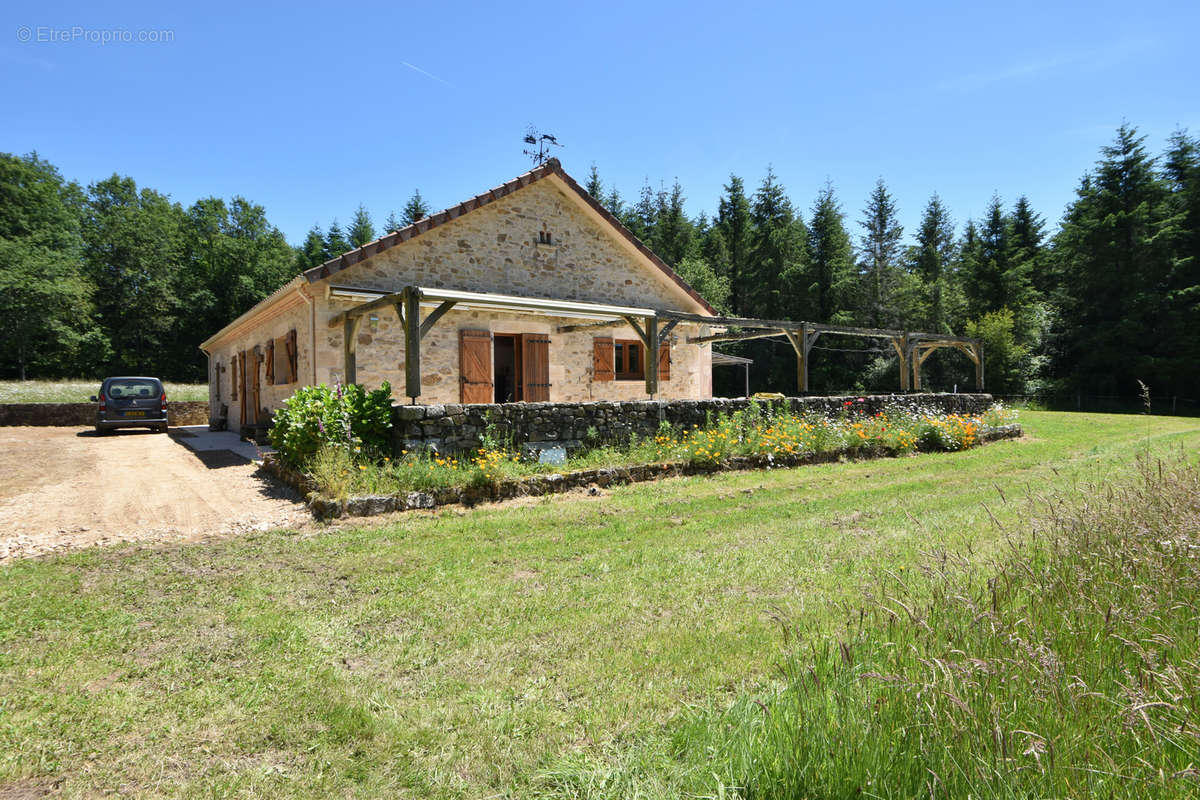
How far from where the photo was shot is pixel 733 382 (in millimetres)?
38781

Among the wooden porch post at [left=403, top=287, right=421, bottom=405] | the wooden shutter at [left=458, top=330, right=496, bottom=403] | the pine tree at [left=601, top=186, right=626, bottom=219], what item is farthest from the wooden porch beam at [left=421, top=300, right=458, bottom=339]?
the pine tree at [left=601, top=186, right=626, bottom=219]

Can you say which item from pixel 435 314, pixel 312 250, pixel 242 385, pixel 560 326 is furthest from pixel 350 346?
pixel 312 250

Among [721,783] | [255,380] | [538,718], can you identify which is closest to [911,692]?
[721,783]

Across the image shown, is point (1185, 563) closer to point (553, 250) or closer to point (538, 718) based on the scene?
point (538, 718)

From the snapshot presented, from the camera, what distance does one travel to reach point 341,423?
740cm

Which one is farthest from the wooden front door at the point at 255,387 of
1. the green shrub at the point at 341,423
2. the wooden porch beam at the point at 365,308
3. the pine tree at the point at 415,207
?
the pine tree at the point at 415,207

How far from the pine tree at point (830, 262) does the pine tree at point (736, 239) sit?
4.86m

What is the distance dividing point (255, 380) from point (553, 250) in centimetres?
864

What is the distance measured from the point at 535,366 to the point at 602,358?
199 centimetres

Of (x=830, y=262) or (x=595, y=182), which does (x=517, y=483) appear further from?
(x=595, y=182)

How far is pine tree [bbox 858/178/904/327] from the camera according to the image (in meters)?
34.2

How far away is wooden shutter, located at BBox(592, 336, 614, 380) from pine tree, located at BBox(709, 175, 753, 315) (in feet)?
91.5

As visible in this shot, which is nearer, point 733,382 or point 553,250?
point 553,250

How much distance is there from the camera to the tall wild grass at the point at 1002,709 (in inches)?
58.9
